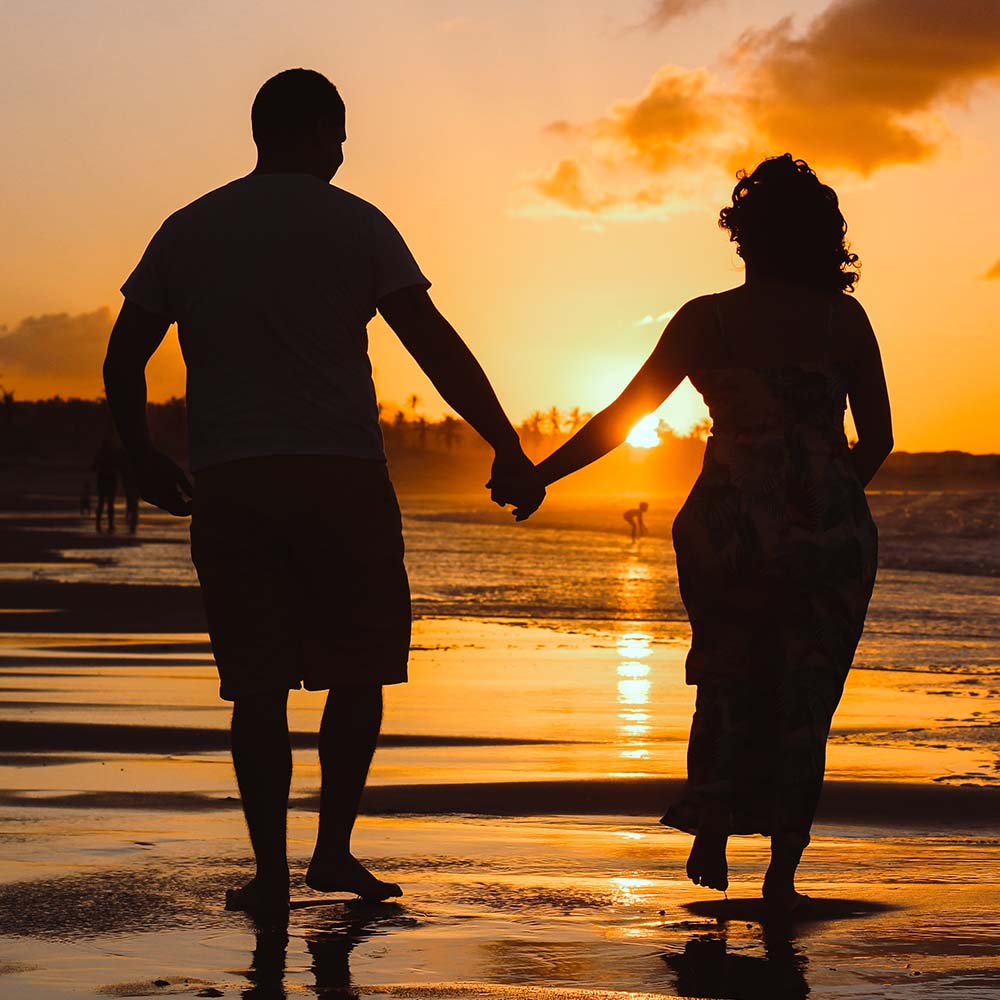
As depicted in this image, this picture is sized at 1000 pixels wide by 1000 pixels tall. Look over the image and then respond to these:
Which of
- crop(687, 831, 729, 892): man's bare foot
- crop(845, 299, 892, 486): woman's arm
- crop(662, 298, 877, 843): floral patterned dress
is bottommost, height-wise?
crop(687, 831, 729, 892): man's bare foot

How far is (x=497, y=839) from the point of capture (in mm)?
4691

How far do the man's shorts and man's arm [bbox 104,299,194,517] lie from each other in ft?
0.67

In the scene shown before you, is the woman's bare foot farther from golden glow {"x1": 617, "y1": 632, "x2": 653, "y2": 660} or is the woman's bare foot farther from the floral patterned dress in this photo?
golden glow {"x1": 617, "y1": 632, "x2": 653, "y2": 660}

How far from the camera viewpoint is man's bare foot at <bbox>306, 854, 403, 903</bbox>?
3.83 m

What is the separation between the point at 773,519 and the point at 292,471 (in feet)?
3.64

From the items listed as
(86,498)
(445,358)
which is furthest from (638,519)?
(445,358)

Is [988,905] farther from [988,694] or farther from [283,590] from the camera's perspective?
[988,694]

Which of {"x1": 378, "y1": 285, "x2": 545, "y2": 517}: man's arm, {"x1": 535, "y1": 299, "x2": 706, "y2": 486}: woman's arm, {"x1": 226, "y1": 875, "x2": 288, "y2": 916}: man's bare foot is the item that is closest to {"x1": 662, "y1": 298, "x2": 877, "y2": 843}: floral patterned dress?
{"x1": 535, "y1": 299, "x2": 706, "y2": 486}: woman's arm

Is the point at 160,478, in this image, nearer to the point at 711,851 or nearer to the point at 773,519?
the point at 773,519

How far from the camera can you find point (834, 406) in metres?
4.08

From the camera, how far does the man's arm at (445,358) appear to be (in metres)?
3.99

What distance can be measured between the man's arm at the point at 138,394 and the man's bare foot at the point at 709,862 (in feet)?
4.67

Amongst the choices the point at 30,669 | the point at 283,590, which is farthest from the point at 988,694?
the point at 283,590

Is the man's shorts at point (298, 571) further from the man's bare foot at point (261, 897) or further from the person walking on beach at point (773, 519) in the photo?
the person walking on beach at point (773, 519)
